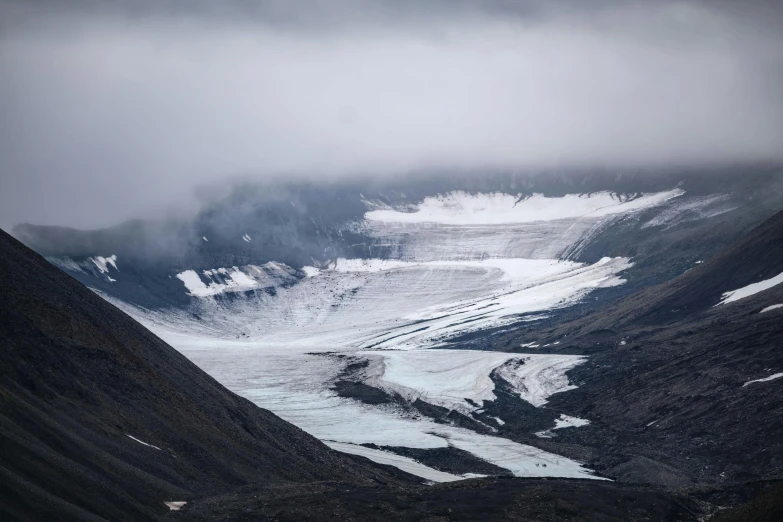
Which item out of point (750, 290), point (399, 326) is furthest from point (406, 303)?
point (750, 290)

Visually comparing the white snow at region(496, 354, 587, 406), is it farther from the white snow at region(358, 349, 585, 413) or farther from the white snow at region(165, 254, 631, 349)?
the white snow at region(165, 254, 631, 349)

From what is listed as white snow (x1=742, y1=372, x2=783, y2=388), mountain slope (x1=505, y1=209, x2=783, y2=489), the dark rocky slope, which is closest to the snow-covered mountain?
the dark rocky slope

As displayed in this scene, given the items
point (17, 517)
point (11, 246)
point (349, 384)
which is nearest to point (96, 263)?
point (349, 384)

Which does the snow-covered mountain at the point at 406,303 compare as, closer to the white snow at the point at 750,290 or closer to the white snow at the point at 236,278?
the white snow at the point at 236,278

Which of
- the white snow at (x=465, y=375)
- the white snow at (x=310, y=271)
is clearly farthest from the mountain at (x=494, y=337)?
the white snow at (x=310, y=271)

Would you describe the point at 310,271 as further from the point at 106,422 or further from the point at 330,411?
the point at 106,422

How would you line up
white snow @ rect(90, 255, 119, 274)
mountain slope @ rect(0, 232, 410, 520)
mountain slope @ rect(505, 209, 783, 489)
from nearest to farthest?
mountain slope @ rect(0, 232, 410, 520) < mountain slope @ rect(505, 209, 783, 489) < white snow @ rect(90, 255, 119, 274)

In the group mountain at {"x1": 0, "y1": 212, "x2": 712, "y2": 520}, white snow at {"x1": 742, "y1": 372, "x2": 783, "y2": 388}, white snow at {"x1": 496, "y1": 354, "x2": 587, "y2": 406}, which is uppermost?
mountain at {"x1": 0, "y1": 212, "x2": 712, "y2": 520}
